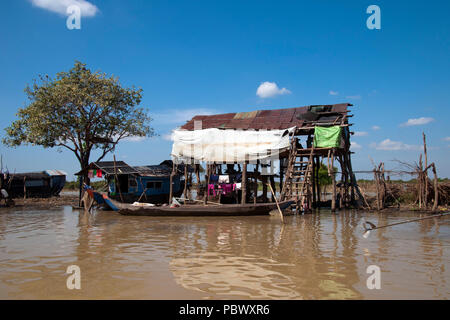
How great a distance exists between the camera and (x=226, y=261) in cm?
685

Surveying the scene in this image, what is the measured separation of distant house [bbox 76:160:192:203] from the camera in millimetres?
19208

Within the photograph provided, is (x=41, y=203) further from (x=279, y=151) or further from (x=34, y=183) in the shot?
(x=279, y=151)

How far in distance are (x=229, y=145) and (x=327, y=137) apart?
4837mm

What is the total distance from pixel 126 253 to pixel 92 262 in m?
0.91

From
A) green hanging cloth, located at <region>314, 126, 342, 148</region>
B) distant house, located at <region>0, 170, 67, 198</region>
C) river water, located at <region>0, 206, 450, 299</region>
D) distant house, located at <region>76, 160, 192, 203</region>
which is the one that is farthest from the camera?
distant house, located at <region>0, 170, 67, 198</region>

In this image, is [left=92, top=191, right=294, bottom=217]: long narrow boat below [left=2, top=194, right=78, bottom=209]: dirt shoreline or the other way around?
the other way around

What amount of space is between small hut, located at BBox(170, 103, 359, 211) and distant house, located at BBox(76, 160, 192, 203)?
226 cm

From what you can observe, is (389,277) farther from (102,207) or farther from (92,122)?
(92,122)

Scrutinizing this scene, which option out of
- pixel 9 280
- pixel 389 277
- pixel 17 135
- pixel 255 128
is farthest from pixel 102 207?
pixel 389 277
